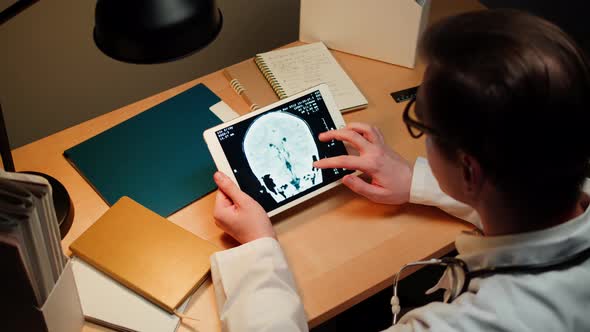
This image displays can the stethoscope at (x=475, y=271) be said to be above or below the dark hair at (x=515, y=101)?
below

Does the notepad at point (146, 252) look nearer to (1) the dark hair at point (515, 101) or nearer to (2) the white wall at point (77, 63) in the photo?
(1) the dark hair at point (515, 101)

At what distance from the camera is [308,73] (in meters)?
1.50

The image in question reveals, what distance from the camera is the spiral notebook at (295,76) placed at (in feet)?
4.75

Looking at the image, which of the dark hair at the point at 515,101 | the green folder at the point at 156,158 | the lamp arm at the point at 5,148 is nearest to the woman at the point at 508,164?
the dark hair at the point at 515,101

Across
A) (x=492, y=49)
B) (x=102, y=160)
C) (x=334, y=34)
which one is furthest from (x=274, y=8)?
(x=492, y=49)

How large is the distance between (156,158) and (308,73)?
0.45 meters

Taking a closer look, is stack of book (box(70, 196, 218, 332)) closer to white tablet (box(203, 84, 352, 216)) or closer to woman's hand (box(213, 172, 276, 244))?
woman's hand (box(213, 172, 276, 244))

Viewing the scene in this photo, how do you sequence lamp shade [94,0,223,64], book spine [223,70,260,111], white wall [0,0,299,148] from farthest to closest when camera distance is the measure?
white wall [0,0,299,148], book spine [223,70,260,111], lamp shade [94,0,223,64]

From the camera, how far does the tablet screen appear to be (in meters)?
1.20

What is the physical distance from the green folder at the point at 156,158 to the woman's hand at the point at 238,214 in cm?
9

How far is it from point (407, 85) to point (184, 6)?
76 centimetres

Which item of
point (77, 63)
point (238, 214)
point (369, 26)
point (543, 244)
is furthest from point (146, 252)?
point (77, 63)

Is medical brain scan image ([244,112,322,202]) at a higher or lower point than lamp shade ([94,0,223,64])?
lower

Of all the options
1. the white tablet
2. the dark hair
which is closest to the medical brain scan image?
the white tablet
